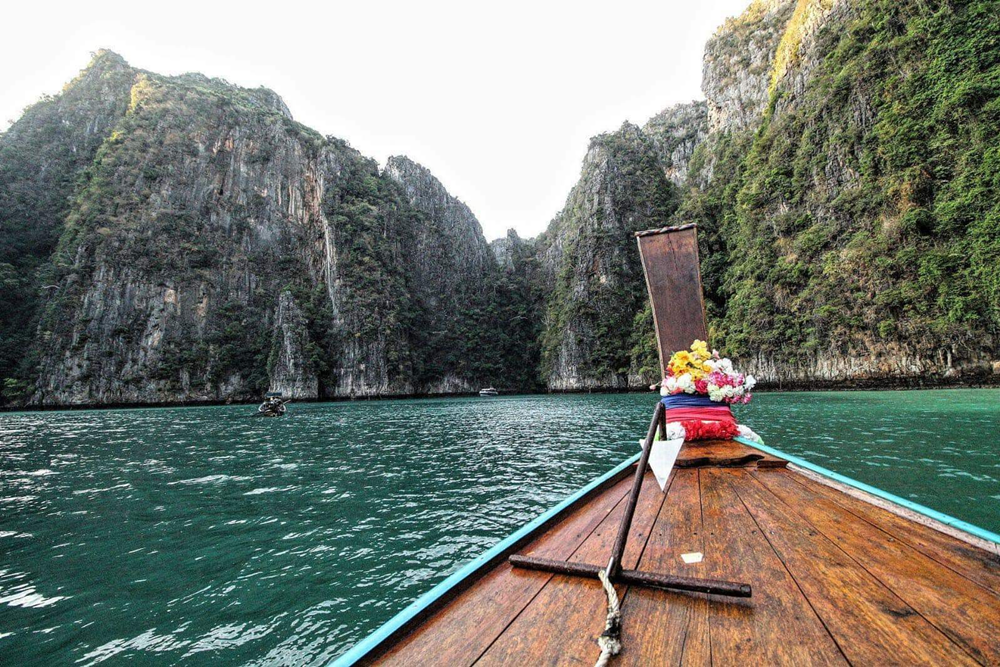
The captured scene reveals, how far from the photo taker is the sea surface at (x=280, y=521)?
10.5 feet

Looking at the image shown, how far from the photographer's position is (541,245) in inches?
3521

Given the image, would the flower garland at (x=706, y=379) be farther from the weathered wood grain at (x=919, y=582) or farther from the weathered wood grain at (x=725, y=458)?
the weathered wood grain at (x=919, y=582)

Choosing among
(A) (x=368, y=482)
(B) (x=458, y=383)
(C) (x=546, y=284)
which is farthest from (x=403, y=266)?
(A) (x=368, y=482)

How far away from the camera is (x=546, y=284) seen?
81312 millimetres

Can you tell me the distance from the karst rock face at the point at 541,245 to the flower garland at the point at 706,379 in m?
29.5

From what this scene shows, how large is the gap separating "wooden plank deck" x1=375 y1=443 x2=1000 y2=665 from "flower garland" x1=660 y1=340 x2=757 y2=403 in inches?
99.3

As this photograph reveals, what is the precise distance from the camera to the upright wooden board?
5957 mm

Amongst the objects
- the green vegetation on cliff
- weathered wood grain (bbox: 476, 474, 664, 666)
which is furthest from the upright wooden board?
the green vegetation on cliff

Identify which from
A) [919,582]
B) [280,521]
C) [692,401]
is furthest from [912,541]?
[280,521]

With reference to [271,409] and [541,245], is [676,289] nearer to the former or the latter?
[271,409]

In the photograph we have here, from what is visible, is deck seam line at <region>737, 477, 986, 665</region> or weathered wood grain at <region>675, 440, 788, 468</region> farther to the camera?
weathered wood grain at <region>675, 440, 788, 468</region>

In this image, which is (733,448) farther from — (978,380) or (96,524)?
(978,380)

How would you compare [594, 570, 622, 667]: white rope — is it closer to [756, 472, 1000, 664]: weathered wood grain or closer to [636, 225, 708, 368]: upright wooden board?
[756, 472, 1000, 664]: weathered wood grain

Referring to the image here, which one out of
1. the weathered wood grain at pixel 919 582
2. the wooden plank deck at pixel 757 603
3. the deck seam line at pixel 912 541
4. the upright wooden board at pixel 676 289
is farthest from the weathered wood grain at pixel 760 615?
the upright wooden board at pixel 676 289
